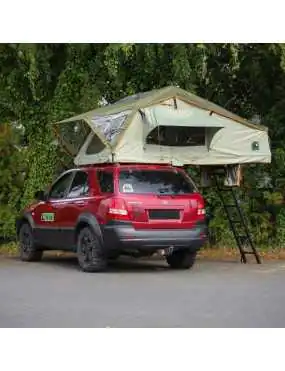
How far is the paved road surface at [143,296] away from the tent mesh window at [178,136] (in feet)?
7.71

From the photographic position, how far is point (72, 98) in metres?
16.0

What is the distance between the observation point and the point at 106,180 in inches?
454

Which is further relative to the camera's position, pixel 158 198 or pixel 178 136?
pixel 178 136

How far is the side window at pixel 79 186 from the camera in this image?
11945 millimetres

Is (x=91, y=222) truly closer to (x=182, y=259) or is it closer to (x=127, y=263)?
(x=182, y=259)

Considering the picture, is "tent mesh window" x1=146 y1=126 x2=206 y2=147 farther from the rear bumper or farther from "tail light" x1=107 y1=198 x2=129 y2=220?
the rear bumper

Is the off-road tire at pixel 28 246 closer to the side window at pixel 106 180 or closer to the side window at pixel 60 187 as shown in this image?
the side window at pixel 60 187

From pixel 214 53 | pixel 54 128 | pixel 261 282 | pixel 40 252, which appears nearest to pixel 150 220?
pixel 261 282

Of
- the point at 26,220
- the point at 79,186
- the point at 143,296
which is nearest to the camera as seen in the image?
the point at 143,296

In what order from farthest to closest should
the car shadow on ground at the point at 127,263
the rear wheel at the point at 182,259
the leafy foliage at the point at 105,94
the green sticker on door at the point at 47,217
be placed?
the leafy foliage at the point at 105,94, the green sticker on door at the point at 47,217, the car shadow on ground at the point at 127,263, the rear wheel at the point at 182,259

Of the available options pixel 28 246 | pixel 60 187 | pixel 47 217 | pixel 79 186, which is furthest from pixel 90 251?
pixel 28 246

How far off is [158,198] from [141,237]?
731mm

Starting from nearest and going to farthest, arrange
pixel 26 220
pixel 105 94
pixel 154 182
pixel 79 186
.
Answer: pixel 154 182 < pixel 79 186 < pixel 26 220 < pixel 105 94

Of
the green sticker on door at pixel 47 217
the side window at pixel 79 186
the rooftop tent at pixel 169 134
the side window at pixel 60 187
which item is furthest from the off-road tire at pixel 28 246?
the rooftop tent at pixel 169 134
